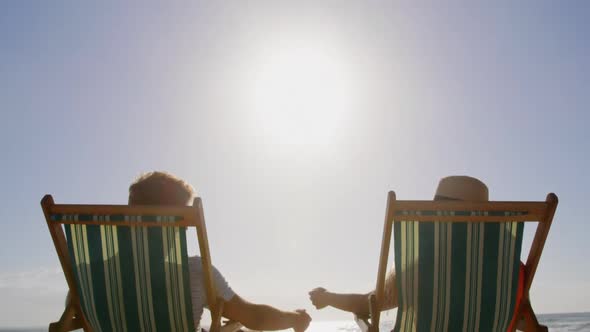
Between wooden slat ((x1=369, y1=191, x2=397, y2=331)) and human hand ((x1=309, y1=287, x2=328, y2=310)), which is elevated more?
wooden slat ((x1=369, y1=191, x2=397, y2=331))

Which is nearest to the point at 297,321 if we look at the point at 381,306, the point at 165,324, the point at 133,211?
the point at 381,306

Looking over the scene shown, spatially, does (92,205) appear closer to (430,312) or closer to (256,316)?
(256,316)

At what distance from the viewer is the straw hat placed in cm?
244

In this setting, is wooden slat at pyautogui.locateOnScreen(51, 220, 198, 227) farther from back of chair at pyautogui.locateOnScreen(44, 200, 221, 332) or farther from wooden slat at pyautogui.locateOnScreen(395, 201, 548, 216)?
wooden slat at pyautogui.locateOnScreen(395, 201, 548, 216)

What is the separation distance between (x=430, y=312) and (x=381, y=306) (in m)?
0.24

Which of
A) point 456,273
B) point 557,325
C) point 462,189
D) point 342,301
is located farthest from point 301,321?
point 557,325

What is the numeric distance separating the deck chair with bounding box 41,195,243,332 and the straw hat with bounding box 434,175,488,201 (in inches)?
50.7

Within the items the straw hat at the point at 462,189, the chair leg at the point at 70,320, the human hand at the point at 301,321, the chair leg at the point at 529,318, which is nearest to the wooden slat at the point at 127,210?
the chair leg at the point at 70,320

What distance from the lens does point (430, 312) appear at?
225cm

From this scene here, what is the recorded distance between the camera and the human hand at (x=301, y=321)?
8.09 ft

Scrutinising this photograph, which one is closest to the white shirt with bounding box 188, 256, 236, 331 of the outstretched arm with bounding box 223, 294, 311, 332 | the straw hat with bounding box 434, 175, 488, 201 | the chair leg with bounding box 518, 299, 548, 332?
the outstretched arm with bounding box 223, 294, 311, 332

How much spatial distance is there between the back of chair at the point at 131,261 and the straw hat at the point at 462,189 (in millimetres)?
1292

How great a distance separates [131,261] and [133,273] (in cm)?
6

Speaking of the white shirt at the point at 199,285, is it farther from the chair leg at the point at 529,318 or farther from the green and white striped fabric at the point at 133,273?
the chair leg at the point at 529,318
